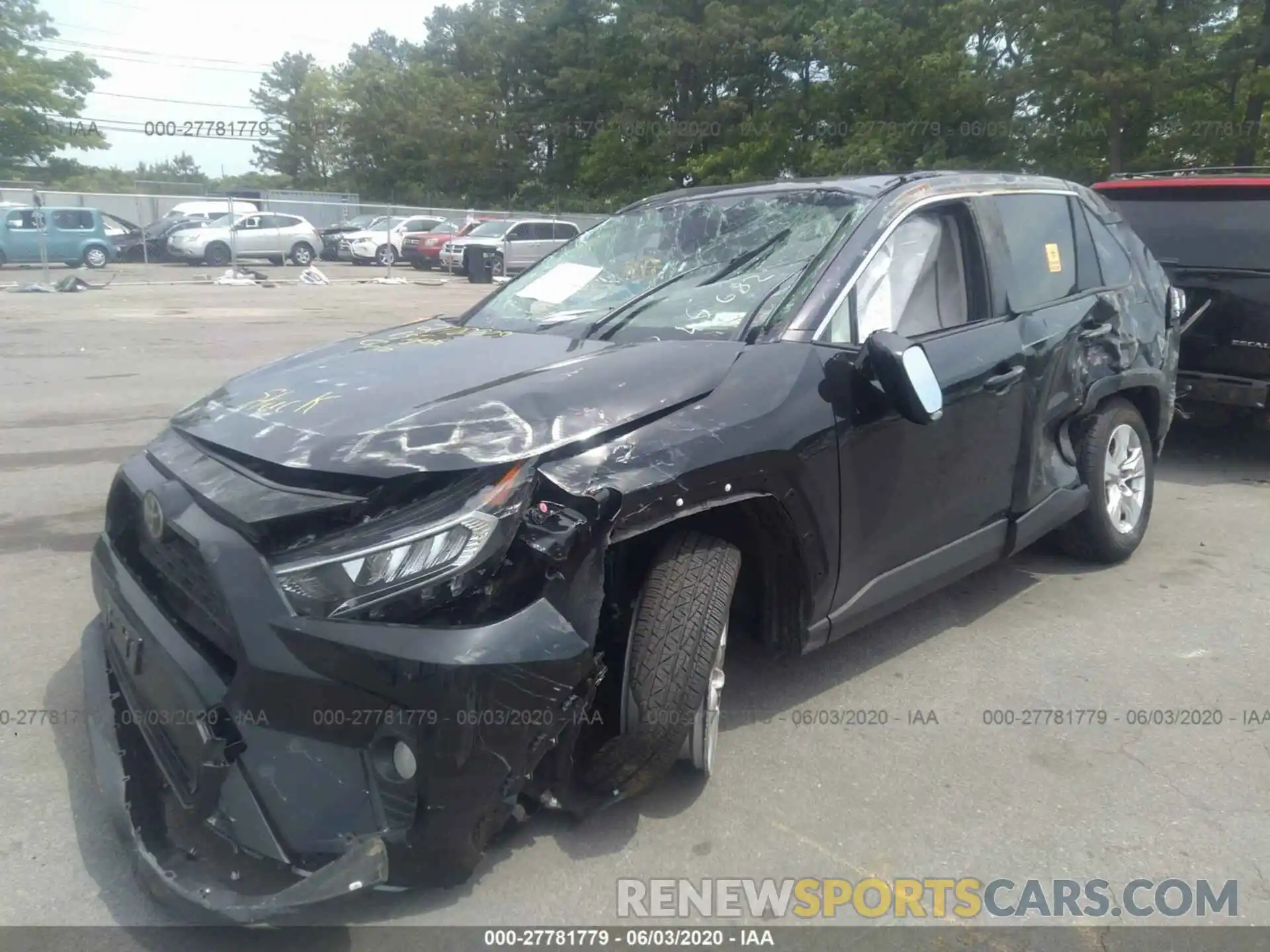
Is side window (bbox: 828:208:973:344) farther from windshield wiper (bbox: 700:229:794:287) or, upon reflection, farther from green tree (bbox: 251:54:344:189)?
green tree (bbox: 251:54:344:189)

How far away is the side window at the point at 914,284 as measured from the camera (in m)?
3.66

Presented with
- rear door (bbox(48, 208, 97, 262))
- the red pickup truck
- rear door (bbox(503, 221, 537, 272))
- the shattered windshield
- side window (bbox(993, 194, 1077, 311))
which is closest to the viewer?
the shattered windshield

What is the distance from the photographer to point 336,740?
7.93 ft

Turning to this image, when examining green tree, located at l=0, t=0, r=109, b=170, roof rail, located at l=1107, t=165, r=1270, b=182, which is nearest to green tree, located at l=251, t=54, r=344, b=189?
green tree, located at l=0, t=0, r=109, b=170

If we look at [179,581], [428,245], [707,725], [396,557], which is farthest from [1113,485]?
[428,245]

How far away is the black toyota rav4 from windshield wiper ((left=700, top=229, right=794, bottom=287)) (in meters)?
0.02

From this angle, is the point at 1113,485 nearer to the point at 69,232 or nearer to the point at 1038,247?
the point at 1038,247

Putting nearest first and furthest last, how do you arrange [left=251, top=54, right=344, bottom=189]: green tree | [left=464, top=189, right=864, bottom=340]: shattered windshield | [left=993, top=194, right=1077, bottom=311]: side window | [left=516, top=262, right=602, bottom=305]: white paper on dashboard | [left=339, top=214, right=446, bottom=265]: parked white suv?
1. [left=464, top=189, right=864, bottom=340]: shattered windshield
2. [left=516, top=262, right=602, bottom=305]: white paper on dashboard
3. [left=993, top=194, right=1077, bottom=311]: side window
4. [left=339, top=214, right=446, bottom=265]: parked white suv
5. [left=251, top=54, right=344, bottom=189]: green tree

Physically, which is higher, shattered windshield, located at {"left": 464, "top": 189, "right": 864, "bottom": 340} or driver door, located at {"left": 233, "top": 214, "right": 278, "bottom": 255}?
shattered windshield, located at {"left": 464, "top": 189, "right": 864, "bottom": 340}

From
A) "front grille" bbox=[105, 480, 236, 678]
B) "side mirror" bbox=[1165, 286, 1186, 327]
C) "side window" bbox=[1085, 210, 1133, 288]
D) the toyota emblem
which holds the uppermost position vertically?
"side window" bbox=[1085, 210, 1133, 288]

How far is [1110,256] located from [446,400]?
3.73m

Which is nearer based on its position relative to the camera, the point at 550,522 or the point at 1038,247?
the point at 550,522

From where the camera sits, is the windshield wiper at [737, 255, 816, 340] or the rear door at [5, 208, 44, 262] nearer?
the windshield wiper at [737, 255, 816, 340]

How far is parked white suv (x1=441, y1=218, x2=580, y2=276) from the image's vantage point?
27719mm
